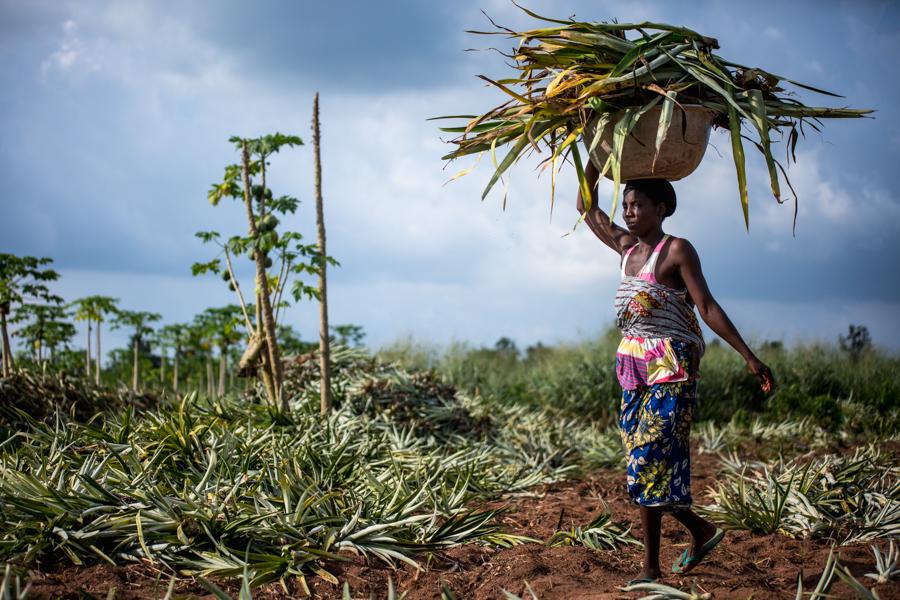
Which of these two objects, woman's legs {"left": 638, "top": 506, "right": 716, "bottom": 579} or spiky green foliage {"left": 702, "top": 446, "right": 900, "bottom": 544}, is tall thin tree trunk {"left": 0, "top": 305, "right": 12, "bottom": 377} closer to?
woman's legs {"left": 638, "top": 506, "right": 716, "bottom": 579}

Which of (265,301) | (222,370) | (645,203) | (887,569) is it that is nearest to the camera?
(887,569)

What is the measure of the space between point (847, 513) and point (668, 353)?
1822 millimetres

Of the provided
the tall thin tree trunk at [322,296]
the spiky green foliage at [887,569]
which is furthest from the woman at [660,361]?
the tall thin tree trunk at [322,296]

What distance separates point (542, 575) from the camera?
3.36 metres

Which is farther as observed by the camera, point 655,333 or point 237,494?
point 237,494

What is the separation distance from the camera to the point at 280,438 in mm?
4992

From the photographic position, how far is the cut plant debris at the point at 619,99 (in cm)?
337

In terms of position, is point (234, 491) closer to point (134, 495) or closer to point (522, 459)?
point (134, 495)

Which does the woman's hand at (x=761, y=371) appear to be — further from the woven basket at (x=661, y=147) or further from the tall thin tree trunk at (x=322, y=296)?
the tall thin tree trunk at (x=322, y=296)

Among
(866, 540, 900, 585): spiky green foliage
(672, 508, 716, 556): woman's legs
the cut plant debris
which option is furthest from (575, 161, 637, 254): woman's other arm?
(866, 540, 900, 585): spiky green foliage

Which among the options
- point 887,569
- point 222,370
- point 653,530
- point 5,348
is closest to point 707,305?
point 653,530

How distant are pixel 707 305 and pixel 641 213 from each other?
47 centimetres

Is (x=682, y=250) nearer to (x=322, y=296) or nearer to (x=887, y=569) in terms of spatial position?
(x=887, y=569)

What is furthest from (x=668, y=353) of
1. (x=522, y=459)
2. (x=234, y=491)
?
(x=522, y=459)
